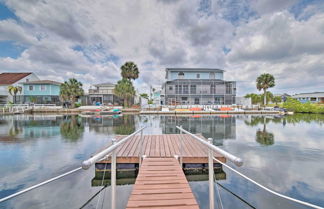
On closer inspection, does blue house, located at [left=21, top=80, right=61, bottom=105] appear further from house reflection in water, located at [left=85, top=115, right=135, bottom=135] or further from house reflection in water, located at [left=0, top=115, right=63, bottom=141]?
house reflection in water, located at [left=85, top=115, right=135, bottom=135]

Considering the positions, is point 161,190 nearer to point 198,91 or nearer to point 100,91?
point 198,91

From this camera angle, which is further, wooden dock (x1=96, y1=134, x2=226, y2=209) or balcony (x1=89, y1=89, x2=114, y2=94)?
balcony (x1=89, y1=89, x2=114, y2=94)

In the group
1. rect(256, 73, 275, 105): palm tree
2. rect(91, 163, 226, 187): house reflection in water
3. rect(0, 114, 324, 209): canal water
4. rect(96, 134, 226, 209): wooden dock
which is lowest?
rect(0, 114, 324, 209): canal water

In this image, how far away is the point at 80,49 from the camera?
31641 millimetres

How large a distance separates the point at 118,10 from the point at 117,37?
18.4 feet

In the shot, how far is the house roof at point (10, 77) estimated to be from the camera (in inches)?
1273

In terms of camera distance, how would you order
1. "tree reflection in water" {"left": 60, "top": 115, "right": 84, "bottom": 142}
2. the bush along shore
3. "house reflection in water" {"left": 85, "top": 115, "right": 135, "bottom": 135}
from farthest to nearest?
the bush along shore
"house reflection in water" {"left": 85, "top": 115, "right": 135, "bottom": 135}
"tree reflection in water" {"left": 60, "top": 115, "right": 84, "bottom": 142}

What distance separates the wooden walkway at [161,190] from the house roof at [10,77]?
147 ft

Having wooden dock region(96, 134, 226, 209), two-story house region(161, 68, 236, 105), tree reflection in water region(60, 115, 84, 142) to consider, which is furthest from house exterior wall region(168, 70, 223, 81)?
wooden dock region(96, 134, 226, 209)

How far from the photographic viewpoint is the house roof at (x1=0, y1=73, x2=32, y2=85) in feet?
106

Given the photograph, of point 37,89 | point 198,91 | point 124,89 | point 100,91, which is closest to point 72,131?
point 124,89

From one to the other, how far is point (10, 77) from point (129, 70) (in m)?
29.7

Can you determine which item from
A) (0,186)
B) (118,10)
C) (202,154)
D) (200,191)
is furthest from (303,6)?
(0,186)

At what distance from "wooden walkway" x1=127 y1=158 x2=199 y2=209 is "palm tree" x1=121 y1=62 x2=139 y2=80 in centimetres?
3177
